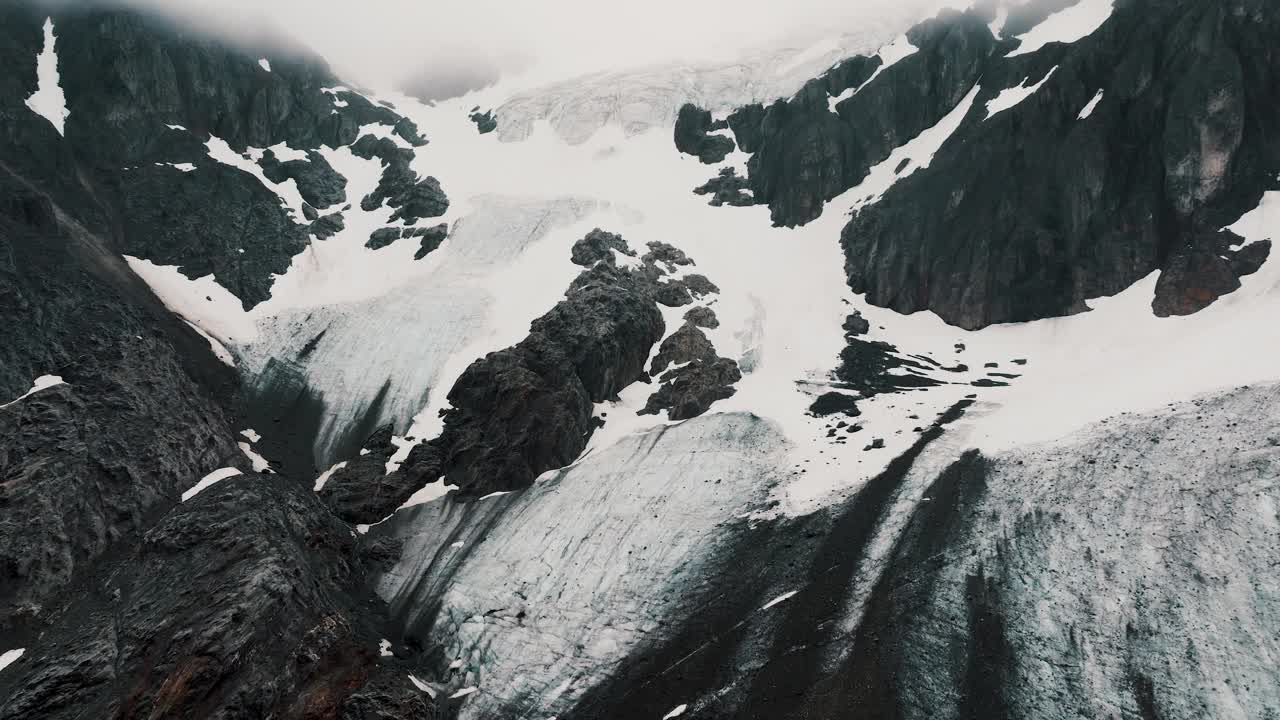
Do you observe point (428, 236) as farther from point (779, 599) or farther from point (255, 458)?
point (779, 599)

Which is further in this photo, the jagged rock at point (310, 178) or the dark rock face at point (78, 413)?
the jagged rock at point (310, 178)

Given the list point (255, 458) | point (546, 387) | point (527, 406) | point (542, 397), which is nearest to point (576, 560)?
point (527, 406)

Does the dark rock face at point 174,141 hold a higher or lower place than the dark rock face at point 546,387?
higher

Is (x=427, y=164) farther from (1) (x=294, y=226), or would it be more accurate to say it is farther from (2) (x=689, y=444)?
(2) (x=689, y=444)

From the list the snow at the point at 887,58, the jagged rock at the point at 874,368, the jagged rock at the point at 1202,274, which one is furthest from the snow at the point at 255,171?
the jagged rock at the point at 1202,274

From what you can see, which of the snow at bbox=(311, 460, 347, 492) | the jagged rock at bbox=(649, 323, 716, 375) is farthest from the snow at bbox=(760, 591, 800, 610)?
the snow at bbox=(311, 460, 347, 492)

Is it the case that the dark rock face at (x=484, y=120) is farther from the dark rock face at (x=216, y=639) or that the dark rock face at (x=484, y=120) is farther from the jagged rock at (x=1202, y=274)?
the jagged rock at (x=1202, y=274)

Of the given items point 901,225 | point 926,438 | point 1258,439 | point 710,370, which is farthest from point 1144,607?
point 901,225

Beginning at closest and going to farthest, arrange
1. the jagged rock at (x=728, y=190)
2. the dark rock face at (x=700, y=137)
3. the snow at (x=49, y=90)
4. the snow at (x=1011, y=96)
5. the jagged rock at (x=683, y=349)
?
the jagged rock at (x=683, y=349)
the snow at (x=49, y=90)
the snow at (x=1011, y=96)
the jagged rock at (x=728, y=190)
the dark rock face at (x=700, y=137)
